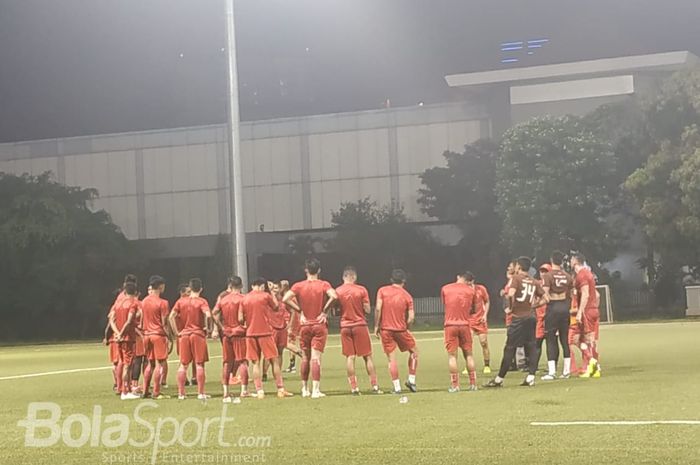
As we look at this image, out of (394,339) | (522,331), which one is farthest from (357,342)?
(522,331)

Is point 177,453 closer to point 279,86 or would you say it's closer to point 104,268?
point 104,268

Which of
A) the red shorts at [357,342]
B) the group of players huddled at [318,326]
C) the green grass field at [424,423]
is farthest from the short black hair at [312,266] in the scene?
the green grass field at [424,423]

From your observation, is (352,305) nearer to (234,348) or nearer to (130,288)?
(234,348)

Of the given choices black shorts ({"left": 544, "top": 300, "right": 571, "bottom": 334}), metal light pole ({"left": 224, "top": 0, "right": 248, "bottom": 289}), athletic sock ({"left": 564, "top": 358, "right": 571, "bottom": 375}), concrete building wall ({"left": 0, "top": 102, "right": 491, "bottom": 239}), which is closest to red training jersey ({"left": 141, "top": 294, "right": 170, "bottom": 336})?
black shorts ({"left": 544, "top": 300, "right": 571, "bottom": 334})

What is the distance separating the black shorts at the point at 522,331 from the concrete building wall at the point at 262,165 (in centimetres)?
5103

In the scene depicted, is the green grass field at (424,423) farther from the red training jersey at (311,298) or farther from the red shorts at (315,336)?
the red training jersey at (311,298)

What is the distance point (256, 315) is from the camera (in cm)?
1764

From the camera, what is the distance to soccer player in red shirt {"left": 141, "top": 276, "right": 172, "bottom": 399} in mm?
18578

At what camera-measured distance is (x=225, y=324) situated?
58.8 ft

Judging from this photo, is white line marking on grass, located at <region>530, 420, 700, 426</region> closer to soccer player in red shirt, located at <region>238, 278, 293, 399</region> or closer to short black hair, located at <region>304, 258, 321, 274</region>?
short black hair, located at <region>304, 258, 321, 274</region>

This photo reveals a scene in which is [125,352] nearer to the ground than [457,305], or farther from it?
nearer to the ground

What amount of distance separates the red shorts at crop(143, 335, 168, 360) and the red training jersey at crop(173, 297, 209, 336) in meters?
0.59

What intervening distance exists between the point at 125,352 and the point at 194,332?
1761 millimetres

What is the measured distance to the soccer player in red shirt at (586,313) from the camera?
19.7m
